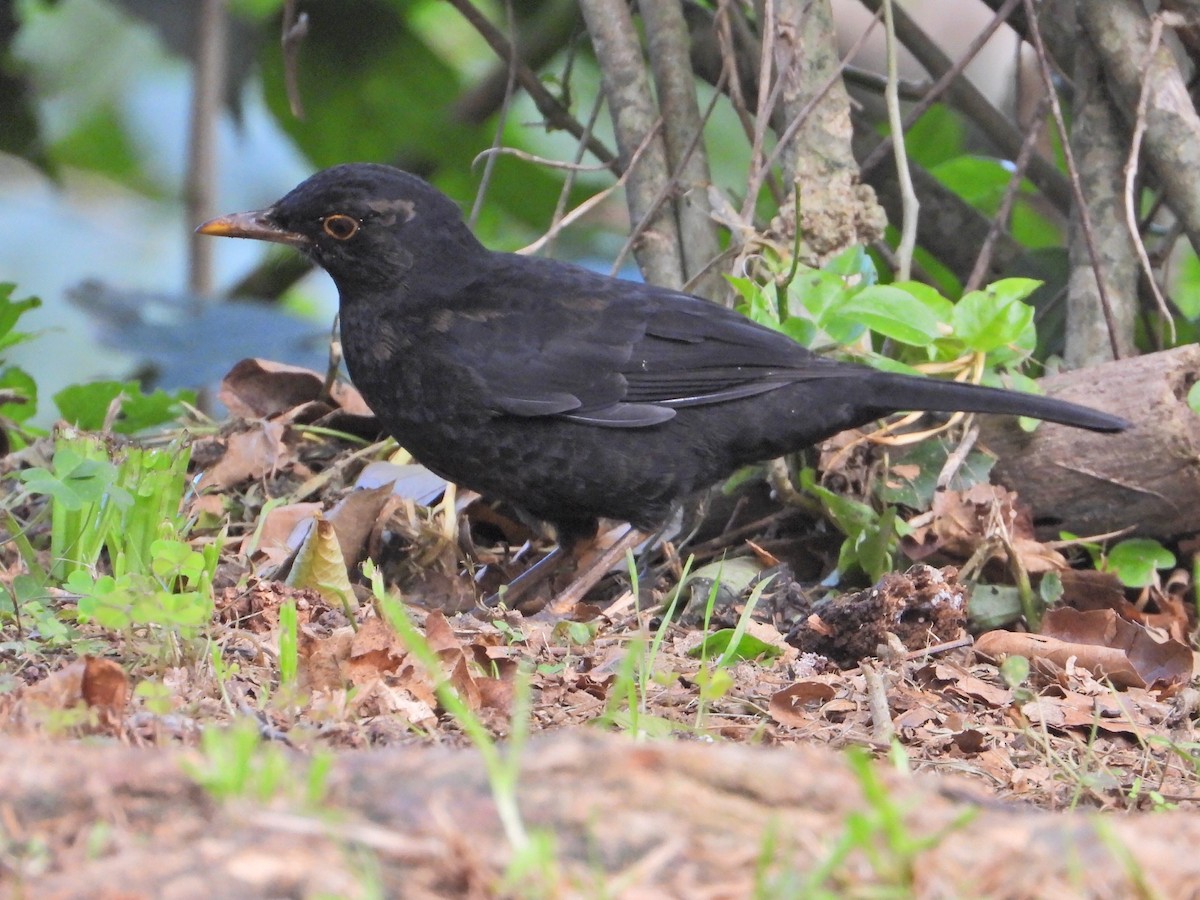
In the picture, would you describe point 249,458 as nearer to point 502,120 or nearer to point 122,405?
point 122,405

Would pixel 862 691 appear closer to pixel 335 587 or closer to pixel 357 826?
pixel 335 587

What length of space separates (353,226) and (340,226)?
0.04m

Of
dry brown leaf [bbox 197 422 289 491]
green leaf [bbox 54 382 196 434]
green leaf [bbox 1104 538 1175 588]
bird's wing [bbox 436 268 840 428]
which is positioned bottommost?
green leaf [bbox 1104 538 1175 588]

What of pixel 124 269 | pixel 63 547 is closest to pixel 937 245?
pixel 63 547

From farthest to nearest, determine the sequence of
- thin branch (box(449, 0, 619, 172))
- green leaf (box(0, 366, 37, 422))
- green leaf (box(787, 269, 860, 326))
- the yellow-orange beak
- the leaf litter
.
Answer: thin branch (box(449, 0, 619, 172)), green leaf (box(0, 366, 37, 422)), the yellow-orange beak, green leaf (box(787, 269, 860, 326)), the leaf litter

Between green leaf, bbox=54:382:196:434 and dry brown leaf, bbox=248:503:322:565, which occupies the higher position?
green leaf, bbox=54:382:196:434

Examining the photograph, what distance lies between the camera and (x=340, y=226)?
14.9ft

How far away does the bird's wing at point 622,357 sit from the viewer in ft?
14.0

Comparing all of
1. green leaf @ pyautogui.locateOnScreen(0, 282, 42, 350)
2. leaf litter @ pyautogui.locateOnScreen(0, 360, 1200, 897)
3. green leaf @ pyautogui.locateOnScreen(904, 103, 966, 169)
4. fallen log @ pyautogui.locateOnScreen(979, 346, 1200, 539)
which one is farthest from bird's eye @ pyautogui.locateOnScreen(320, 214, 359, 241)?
green leaf @ pyautogui.locateOnScreen(904, 103, 966, 169)

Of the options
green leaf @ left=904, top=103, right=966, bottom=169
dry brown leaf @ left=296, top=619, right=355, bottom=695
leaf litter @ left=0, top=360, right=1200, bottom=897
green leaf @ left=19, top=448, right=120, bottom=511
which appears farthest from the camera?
green leaf @ left=904, top=103, right=966, bottom=169

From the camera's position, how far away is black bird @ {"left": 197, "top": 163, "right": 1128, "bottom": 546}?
13.9 feet

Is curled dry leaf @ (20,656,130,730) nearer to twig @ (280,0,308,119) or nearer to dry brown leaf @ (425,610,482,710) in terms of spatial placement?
dry brown leaf @ (425,610,482,710)

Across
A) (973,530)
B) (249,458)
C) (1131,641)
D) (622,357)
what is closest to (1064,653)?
(1131,641)

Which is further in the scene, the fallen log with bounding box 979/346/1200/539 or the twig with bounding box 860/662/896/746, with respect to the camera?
the fallen log with bounding box 979/346/1200/539
